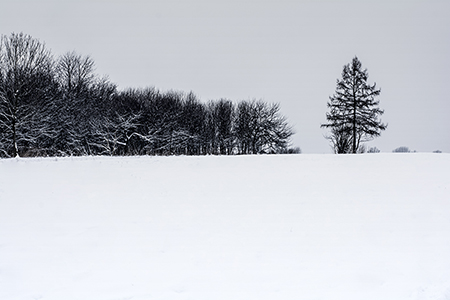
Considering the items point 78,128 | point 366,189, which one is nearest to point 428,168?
point 366,189

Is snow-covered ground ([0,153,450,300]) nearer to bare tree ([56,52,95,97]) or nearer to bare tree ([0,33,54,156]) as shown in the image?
bare tree ([0,33,54,156])

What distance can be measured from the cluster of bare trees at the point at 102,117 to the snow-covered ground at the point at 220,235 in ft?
45.3

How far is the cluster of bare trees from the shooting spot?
98.3 ft

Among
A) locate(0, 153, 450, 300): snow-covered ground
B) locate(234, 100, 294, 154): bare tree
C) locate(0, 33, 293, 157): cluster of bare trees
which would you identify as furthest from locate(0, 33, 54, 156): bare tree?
locate(234, 100, 294, 154): bare tree

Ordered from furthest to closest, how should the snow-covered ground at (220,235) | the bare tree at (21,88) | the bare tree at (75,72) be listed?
the bare tree at (75,72) < the bare tree at (21,88) < the snow-covered ground at (220,235)

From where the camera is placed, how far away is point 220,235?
825cm

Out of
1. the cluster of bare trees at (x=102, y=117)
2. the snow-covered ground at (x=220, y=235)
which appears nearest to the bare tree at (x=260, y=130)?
the cluster of bare trees at (x=102, y=117)

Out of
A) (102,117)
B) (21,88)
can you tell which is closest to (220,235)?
(21,88)

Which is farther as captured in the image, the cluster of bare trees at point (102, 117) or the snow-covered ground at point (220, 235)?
the cluster of bare trees at point (102, 117)

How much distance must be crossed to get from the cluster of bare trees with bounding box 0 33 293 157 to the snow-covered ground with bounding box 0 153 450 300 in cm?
1380

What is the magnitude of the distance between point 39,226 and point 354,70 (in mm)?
38313

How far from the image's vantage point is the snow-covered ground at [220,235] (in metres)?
6.14

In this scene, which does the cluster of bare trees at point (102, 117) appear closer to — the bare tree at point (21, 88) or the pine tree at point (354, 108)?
the bare tree at point (21, 88)

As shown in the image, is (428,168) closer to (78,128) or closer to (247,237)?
(247,237)
